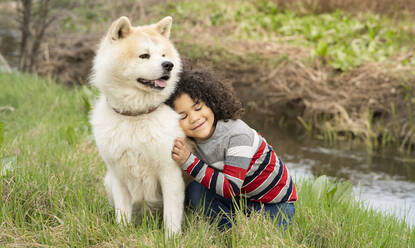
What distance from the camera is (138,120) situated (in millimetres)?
2705

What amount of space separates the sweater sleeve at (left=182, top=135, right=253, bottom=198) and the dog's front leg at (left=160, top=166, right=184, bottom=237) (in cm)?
7

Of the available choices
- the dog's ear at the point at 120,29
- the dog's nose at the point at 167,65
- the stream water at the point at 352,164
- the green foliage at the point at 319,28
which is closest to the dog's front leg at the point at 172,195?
the dog's nose at the point at 167,65

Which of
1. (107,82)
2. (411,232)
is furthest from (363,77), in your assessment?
(107,82)

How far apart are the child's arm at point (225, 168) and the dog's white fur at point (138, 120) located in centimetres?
7

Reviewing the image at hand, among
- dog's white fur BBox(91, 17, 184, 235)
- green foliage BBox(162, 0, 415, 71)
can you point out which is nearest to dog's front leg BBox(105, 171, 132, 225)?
dog's white fur BBox(91, 17, 184, 235)

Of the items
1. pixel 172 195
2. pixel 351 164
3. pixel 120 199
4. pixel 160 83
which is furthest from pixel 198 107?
pixel 351 164

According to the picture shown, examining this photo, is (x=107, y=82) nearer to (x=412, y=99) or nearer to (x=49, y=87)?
(x=49, y=87)

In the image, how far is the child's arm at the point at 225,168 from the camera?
269 cm

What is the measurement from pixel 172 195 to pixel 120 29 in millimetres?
1068

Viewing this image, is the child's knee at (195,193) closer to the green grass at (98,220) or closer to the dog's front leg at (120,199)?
the green grass at (98,220)

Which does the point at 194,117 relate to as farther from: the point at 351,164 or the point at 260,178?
the point at 351,164

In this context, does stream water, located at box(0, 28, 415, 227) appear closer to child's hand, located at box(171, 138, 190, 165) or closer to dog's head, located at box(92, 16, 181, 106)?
child's hand, located at box(171, 138, 190, 165)

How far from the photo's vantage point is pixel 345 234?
8.87ft

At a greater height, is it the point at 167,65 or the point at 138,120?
the point at 167,65
